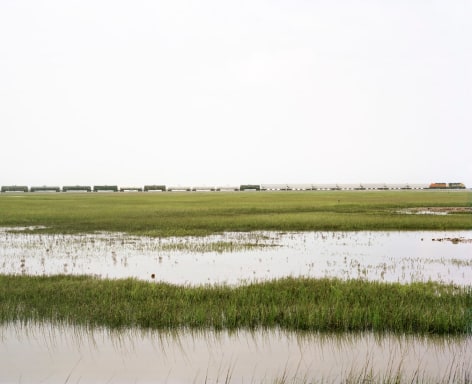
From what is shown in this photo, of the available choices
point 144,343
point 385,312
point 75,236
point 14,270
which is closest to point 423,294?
point 385,312

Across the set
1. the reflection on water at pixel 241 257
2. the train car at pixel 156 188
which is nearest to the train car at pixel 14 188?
the train car at pixel 156 188

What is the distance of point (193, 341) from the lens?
884 cm

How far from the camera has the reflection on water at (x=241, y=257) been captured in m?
15.4

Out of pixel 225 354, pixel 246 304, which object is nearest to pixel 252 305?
pixel 246 304

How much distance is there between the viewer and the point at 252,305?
10.9m

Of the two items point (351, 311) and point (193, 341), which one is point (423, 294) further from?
point (193, 341)

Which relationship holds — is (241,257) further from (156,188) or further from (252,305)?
(156,188)

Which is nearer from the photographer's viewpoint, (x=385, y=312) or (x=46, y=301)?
(x=385, y=312)

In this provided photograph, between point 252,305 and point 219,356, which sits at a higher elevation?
point 252,305

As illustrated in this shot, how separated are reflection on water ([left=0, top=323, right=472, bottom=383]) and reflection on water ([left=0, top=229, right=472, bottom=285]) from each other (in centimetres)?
505

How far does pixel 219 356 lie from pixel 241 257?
10.6 m

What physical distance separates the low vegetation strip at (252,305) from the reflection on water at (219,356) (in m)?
0.48

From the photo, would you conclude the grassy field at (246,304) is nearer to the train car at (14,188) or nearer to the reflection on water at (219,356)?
the reflection on water at (219,356)

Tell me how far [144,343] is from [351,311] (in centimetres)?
443
